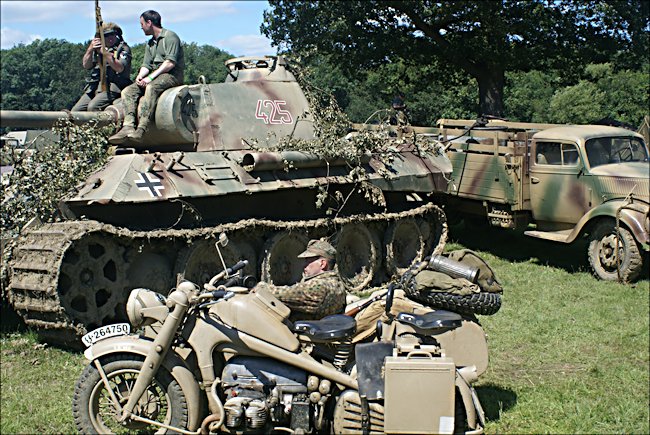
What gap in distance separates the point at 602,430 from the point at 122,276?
5049mm

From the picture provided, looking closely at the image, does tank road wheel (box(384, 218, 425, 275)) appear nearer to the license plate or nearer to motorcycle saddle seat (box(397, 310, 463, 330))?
A: motorcycle saddle seat (box(397, 310, 463, 330))

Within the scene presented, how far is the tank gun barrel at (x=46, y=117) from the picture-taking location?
27.6 ft

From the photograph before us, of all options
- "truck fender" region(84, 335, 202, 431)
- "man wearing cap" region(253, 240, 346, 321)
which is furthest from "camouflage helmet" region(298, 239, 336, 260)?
"truck fender" region(84, 335, 202, 431)

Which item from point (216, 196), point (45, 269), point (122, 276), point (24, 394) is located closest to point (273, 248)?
Answer: point (216, 196)

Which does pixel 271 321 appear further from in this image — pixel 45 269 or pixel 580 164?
pixel 580 164

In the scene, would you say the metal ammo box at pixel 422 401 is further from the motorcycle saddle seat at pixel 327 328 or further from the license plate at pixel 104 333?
the license plate at pixel 104 333

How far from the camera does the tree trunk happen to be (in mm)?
22375

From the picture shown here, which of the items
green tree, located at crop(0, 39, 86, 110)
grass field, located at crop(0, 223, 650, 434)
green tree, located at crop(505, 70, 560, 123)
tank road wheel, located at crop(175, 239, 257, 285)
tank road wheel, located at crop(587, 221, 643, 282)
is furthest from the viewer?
green tree, located at crop(0, 39, 86, 110)

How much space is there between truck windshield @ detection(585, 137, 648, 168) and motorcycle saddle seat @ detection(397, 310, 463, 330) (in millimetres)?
7397

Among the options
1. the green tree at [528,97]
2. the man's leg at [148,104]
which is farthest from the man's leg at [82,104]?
the green tree at [528,97]

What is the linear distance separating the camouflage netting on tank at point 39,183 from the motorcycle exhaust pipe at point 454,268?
172 inches

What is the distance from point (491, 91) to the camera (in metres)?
22.6

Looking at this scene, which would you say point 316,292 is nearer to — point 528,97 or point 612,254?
point 612,254

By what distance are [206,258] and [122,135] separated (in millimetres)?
1729
